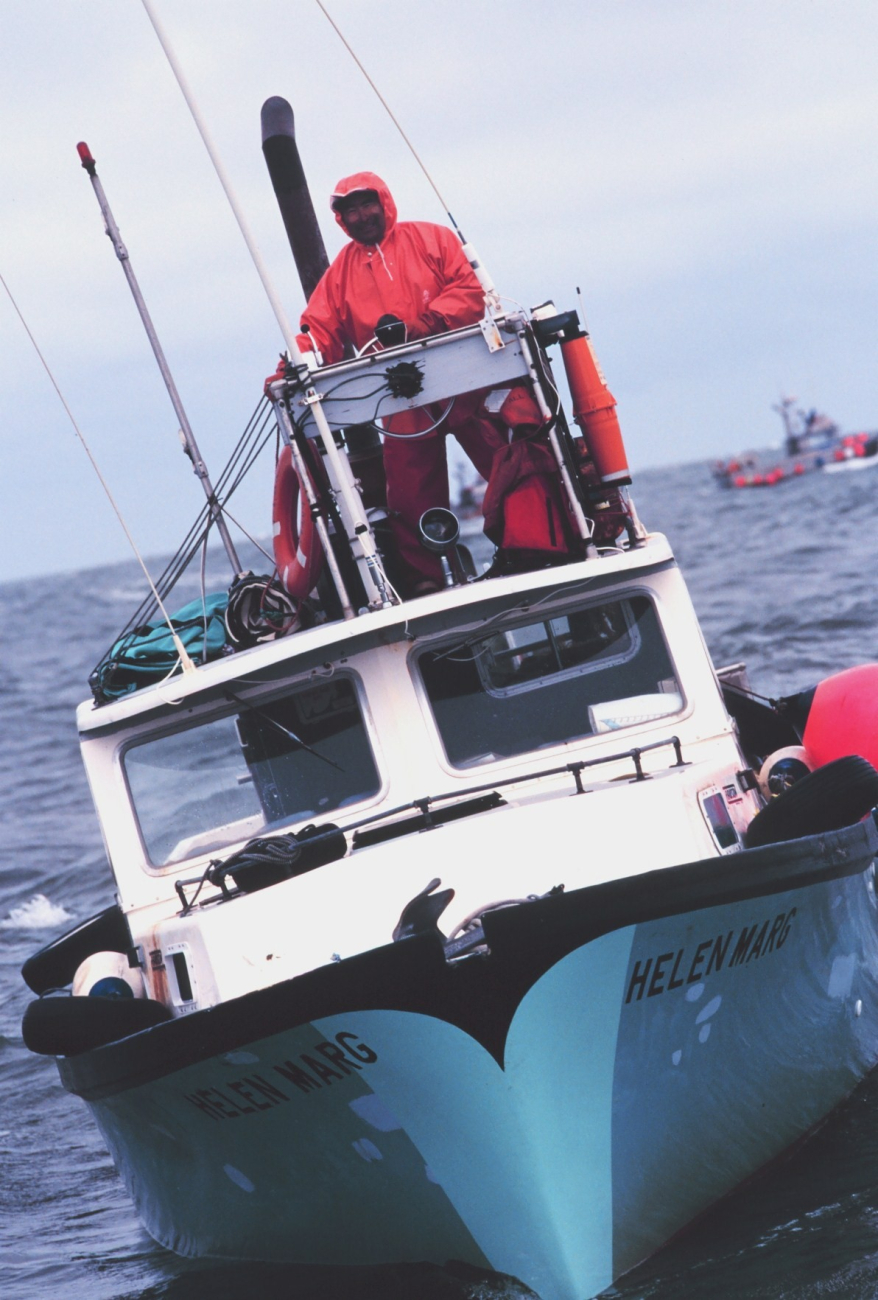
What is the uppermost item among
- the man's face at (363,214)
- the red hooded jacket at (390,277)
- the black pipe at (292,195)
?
the black pipe at (292,195)

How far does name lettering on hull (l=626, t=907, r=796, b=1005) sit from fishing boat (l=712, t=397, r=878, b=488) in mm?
82230

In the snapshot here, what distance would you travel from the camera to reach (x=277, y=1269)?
616 centimetres

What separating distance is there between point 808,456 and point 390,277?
9291 centimetres

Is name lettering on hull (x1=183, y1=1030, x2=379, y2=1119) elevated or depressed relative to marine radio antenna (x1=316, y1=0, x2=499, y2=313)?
depressed

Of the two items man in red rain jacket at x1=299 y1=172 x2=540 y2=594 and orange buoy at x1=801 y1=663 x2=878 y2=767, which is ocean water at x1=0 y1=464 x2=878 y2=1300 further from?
man in red rain jacket at x1=299 y1=172 x2=540 y2=594

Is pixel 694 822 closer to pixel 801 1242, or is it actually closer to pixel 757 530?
pixel 801 1242

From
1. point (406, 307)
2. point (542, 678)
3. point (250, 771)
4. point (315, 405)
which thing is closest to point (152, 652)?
point (250, 771)

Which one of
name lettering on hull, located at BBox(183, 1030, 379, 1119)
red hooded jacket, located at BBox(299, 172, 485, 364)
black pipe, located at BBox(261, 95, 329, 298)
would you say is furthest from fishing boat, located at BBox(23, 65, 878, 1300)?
black pipe, located at BBox(261, 95, 329, 298)

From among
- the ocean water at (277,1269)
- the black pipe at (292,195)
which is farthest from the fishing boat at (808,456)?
the black pipe at (292,195)

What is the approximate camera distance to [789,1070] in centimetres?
610

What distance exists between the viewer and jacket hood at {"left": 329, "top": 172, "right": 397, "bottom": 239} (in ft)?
24.1

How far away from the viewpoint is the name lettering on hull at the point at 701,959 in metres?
5.29

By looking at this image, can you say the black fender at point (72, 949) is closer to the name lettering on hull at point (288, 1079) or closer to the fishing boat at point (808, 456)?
the name lettering on hull at point (288, 1079)

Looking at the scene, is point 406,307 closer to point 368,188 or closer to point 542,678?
point 368,188
